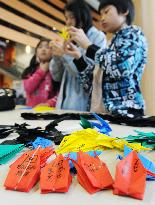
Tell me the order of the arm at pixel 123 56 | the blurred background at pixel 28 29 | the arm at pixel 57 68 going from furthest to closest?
Answer: the blurred background at pixel 28 29
the arm at pixel 57 68
the arm at pixel 123 56

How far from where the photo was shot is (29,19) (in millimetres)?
4336

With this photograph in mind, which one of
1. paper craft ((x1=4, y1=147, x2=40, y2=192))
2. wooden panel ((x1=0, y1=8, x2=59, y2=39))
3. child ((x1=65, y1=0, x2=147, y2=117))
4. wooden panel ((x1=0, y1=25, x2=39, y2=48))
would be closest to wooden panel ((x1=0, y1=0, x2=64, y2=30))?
wooden panel ((x1=0, y1=8, x2=59, y2=39))

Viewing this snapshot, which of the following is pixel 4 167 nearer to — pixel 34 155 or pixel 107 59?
pixel 34 155

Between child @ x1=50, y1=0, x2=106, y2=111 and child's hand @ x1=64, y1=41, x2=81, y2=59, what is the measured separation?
2.1 inches

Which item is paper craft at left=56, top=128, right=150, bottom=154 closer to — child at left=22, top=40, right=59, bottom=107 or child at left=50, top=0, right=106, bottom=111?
child at left=50, top=0, right=106, bottom=111

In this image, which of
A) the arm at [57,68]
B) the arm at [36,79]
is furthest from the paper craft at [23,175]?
the arm at [36,79]

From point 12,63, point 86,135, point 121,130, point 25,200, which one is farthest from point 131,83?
point 12,63

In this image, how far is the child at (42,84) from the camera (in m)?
1.75

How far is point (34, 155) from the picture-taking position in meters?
0.40

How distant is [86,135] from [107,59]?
23.1 inches

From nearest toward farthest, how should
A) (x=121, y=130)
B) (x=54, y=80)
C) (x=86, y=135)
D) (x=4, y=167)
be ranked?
1. (x=4, y=167)
2. (x=86, y=135)
3. (x=121, y=130)
4. (x=54, y=80)

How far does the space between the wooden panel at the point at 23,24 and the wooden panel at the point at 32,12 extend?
11 cm

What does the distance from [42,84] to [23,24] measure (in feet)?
9.05

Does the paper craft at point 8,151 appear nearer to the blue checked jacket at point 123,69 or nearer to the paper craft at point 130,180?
the paper craft at point 130,180
